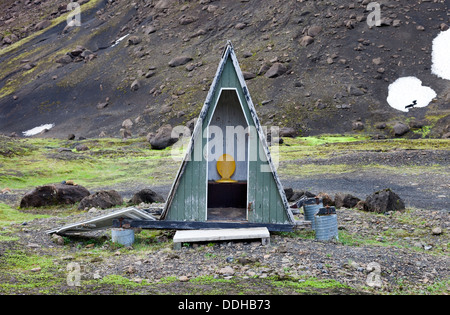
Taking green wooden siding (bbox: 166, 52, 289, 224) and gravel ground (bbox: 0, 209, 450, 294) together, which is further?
green wooden siding (bbox: 166, 52, 289, 224)

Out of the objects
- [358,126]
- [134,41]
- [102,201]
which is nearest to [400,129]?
[358,126]

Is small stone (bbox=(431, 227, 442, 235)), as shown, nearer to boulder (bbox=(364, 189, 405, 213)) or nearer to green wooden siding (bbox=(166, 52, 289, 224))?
boulder (bbox=(364, 189, 405, 213))

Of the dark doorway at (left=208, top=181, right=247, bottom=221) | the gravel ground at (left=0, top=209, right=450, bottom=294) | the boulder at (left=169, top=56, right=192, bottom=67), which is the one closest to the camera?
the gravel ground at (left=0, top=209, right=450, bottom=294)

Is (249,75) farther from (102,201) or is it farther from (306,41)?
(102,201)

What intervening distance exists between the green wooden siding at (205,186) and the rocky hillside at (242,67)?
131 ft

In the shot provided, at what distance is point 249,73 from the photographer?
64625 mm

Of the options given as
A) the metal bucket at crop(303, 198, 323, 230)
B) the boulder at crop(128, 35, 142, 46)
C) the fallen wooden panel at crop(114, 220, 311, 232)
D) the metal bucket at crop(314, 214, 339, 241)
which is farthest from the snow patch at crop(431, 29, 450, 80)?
A: the fallen wooden panel at crop(114, 220, 311, 232)

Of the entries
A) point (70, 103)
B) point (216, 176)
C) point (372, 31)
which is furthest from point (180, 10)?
point (216, 176)

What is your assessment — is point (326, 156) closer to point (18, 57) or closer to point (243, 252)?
point (243, 252)

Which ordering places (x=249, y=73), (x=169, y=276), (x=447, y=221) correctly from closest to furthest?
(x=169, y=276) → (x=447, y=221) → (x=249, y=73)

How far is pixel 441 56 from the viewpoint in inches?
2458

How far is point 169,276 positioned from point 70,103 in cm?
7291

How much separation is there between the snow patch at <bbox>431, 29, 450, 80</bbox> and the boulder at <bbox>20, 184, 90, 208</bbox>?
178 ft

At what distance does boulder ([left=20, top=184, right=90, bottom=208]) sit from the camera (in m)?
19.8
